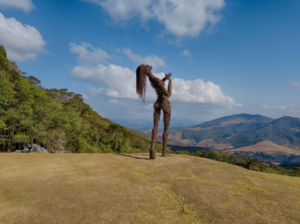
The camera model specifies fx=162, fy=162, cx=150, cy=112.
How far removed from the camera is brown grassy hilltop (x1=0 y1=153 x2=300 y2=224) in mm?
5758

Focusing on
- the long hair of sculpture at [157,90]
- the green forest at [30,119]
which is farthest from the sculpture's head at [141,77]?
the green forest at [30,119]

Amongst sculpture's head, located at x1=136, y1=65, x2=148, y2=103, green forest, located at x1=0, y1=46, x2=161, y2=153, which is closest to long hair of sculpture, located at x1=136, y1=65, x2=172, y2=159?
sculpture's head, located at x1=136, y1=65, x2=148, y2=103

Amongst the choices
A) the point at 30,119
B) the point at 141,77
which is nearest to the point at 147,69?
the point at 141,77

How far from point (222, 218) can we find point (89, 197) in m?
5.36

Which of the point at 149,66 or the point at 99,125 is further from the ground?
the point at 149,66

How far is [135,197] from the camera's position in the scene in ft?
23.7

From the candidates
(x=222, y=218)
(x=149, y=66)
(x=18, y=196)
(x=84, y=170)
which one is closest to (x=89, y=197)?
(x=18, y=196)

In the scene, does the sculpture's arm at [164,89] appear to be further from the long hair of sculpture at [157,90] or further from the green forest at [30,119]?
the green forest at [30,119]

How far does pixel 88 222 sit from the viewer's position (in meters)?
5.29

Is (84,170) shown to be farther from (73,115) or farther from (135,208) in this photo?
(73,115)

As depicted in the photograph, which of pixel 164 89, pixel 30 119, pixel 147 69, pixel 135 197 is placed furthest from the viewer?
pixel 30 119

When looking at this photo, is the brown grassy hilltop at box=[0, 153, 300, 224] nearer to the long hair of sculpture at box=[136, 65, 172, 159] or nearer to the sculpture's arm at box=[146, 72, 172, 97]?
the long hair of sculpture at box=[136, 65, 172, 159]

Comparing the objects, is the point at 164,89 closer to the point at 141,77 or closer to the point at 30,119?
the point at 141,77

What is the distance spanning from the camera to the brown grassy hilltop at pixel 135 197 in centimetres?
576
